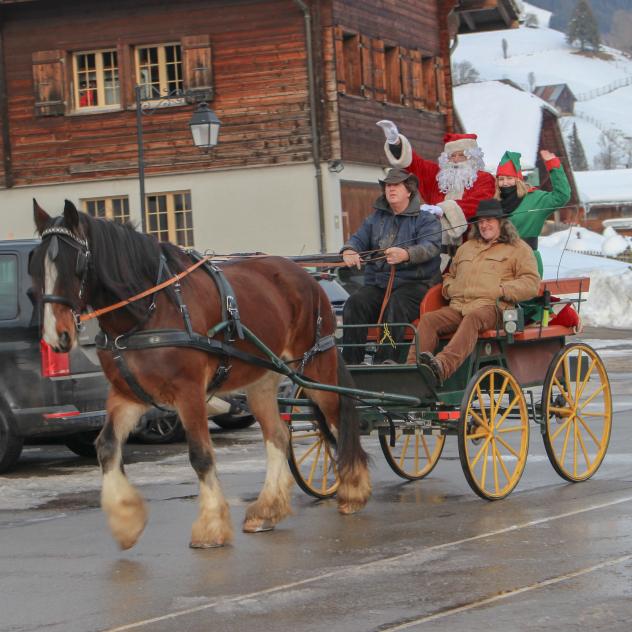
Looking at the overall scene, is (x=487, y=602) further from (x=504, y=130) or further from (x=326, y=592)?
(x=504, y=130)

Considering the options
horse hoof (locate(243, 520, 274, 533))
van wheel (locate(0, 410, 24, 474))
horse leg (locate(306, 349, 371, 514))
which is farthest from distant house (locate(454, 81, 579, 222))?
horse hoof (locate(243, 520, 274, 533))

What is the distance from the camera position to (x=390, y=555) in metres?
7.39

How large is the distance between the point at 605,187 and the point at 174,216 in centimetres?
6171

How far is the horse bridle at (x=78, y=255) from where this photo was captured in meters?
7.61

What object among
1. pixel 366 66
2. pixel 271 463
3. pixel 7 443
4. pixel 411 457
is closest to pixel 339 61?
pixel 366 66

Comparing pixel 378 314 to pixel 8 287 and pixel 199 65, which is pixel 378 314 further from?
pixel 199 65

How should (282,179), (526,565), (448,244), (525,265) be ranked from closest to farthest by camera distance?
(526,565) → (525,265) → (448,244) → (282,179)

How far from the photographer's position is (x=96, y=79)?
3027cm

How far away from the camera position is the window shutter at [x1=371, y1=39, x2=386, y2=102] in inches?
1198

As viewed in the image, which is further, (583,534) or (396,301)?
(396,301)

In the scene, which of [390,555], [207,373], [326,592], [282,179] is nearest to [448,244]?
[207,373]

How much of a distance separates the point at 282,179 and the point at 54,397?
713 inches

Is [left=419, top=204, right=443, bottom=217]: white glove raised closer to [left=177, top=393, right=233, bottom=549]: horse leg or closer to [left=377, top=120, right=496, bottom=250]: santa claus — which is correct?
[left=377, top=120, right=496, bottom=250]: santa claus

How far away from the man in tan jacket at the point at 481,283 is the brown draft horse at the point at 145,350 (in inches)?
45.0
